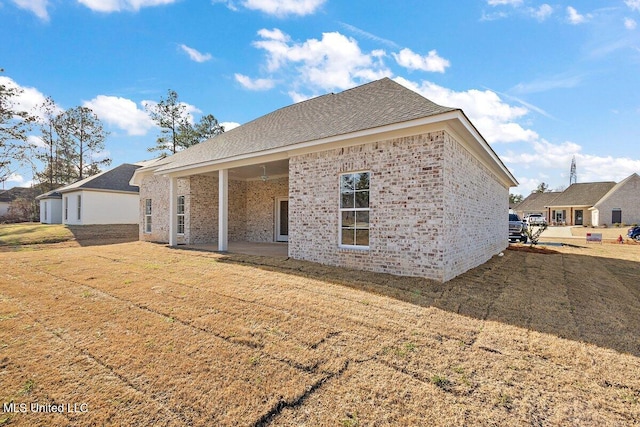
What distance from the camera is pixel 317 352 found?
3662mm

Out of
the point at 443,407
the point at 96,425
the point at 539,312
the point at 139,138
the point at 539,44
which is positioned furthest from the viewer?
the point at 139,138

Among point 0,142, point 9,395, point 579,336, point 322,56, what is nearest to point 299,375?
point 9,395

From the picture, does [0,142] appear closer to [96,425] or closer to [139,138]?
[139,138]

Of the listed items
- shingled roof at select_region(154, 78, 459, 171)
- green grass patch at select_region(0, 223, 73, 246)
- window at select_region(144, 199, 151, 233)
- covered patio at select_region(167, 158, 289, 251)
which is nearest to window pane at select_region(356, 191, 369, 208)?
shingled roof at select_region(154, 78, 459, 171)

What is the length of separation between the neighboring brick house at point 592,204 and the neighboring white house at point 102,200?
166ft

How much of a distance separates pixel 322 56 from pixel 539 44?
701cm

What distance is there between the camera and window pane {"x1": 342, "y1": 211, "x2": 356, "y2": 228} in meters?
8.07

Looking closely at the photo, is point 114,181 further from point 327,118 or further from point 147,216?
point 327,118

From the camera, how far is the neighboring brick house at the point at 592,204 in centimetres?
3644

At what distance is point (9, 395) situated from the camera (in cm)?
286

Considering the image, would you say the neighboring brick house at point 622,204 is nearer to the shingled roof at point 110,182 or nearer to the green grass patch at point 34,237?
the shingled roof at point 110,182

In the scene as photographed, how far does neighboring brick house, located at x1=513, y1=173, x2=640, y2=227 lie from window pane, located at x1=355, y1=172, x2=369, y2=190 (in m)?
44.0

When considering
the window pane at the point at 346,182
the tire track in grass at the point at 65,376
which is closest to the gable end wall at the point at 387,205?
the window pane at the point at 346,182

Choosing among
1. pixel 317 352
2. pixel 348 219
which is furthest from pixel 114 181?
pixel 317 352
